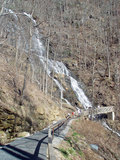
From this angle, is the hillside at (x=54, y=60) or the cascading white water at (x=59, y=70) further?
the cascading white water at (x=59, y=70)

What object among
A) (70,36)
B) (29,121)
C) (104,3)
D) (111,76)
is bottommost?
(29,121)

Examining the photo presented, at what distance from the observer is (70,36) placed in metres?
60.1

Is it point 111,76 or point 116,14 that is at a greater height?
point 116,14

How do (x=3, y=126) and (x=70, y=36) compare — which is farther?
(x=70, y=36)

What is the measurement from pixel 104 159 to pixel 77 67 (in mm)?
37277

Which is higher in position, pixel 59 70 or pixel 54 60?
pixel 54 60

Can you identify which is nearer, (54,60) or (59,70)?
(54,60)

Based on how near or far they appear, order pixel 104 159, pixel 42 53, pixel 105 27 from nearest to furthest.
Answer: pixel 104 159, pixel 42 53, pixel 105 27

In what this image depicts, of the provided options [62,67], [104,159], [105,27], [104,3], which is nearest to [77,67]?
[62,67]

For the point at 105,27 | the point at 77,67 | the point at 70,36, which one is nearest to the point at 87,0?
the point at 105,27

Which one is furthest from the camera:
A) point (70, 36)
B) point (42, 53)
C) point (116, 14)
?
→ point (116, 14)

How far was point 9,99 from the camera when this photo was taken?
1183cm

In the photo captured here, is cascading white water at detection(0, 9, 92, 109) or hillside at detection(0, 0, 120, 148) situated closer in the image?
hillside at detection(0, 0, 120, 148)

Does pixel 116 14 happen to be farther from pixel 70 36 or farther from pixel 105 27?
pixel 70 36
